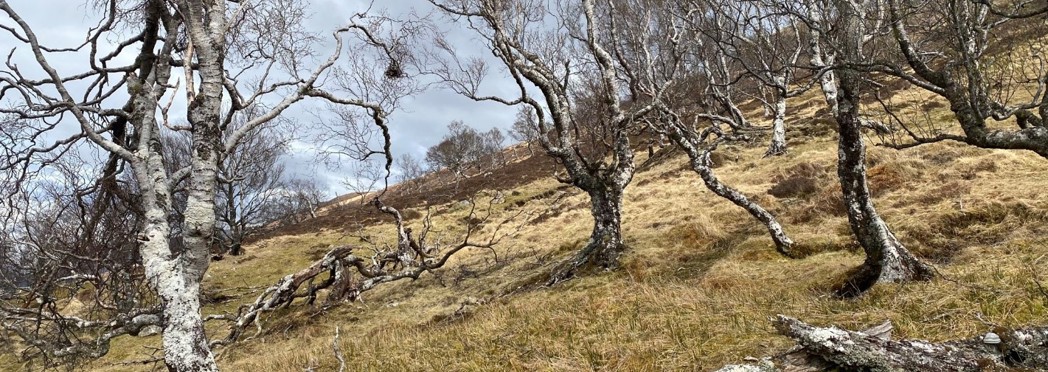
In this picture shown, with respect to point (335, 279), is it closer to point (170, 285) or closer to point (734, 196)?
point (170, 285)

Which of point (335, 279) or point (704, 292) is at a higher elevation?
point (335, 279)

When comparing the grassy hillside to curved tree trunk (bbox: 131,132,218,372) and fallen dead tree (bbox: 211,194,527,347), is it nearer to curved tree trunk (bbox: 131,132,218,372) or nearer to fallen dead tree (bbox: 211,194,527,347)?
fallen dead tree (bbox: 211,194,527,347)

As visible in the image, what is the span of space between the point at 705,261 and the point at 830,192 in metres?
3.62

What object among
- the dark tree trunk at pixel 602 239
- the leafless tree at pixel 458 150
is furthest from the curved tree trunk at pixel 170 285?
the leafless tree at pixel 458 150

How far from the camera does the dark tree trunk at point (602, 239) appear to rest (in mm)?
8805

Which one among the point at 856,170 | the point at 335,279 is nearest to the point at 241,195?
the point at 335,279

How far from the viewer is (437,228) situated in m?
20.8

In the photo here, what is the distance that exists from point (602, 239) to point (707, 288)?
2.81 m

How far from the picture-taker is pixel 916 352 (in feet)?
9.05

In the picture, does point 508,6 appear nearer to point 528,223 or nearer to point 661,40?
point 661,40

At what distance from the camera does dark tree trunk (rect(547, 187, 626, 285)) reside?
347 inches

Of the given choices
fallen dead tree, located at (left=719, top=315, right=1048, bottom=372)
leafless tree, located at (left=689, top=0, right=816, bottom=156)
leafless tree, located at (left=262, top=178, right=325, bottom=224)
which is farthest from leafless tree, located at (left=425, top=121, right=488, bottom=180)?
fallen dead tree, located at (left=719, top=315, right=1048, bottom=372)

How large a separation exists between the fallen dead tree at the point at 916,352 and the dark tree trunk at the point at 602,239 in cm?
587

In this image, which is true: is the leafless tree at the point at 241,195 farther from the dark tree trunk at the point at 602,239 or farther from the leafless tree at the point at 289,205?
the dark tree trunk at the point at 602,239
